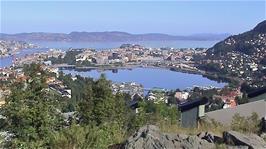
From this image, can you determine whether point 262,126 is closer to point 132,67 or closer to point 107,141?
point 107,141

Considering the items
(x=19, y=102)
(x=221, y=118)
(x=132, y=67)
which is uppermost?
(x=19, y=102)

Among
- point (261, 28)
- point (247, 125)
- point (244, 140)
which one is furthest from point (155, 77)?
point (244, 140)

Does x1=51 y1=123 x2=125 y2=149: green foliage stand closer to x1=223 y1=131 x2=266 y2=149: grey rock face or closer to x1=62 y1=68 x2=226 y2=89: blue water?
x1=223 y1=131 x2=266 y2=149: grey rock face

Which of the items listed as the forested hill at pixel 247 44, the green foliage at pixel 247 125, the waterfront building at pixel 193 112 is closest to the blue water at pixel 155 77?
the forested hill at pixel 247 44

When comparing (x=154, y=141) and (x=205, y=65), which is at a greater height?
(x=154, y=141)

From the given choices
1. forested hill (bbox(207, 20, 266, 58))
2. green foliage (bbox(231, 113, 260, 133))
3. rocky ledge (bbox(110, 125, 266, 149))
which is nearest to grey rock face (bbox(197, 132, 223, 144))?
rocky ledge (bbox(110, 125, 266, 149))

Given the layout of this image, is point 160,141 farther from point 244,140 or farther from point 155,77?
point 155,77

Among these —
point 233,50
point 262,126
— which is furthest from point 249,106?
point 233,50
